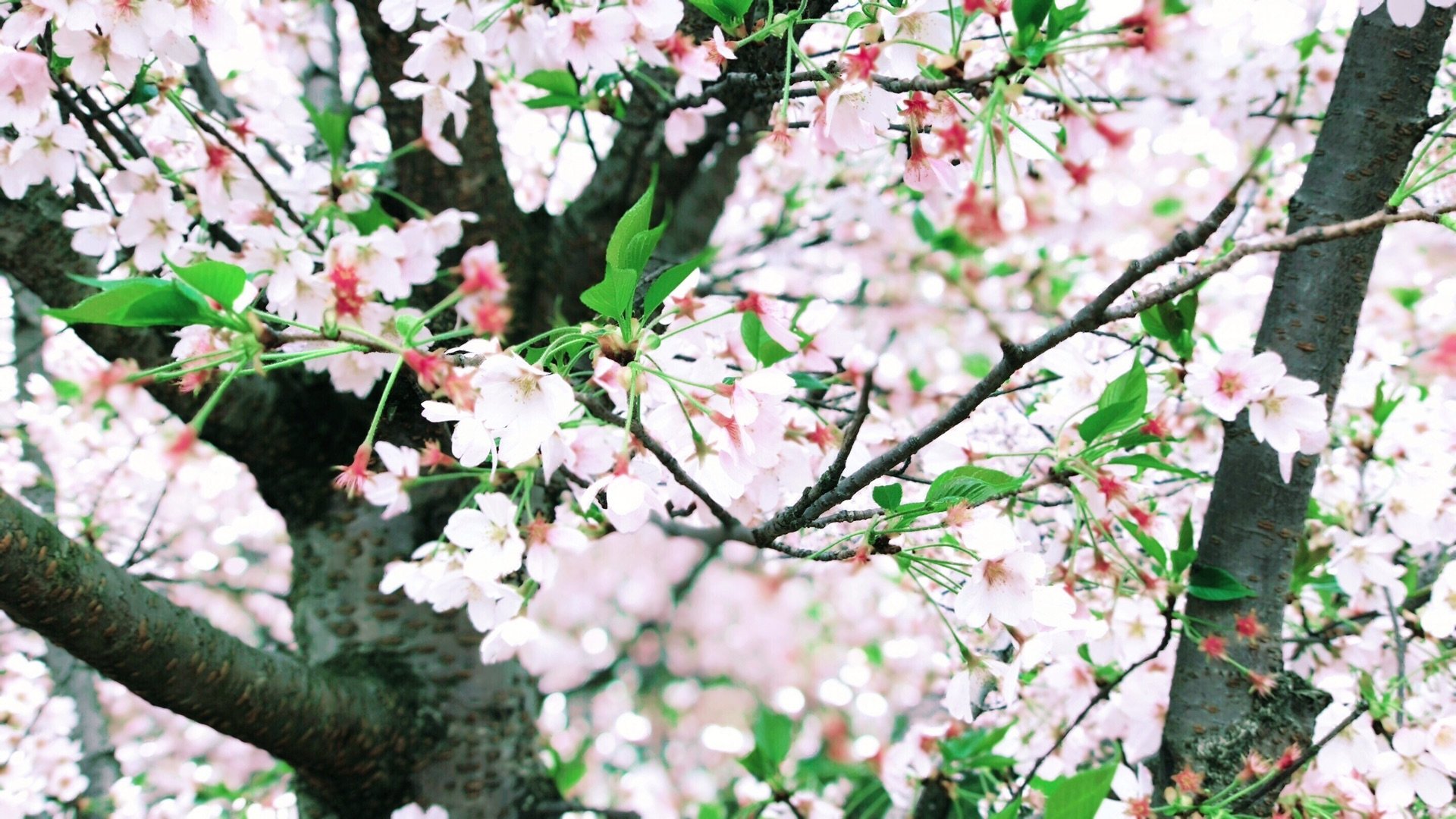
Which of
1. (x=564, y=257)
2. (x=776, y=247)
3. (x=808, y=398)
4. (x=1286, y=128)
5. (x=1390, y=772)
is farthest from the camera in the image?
(x=776, y=247)

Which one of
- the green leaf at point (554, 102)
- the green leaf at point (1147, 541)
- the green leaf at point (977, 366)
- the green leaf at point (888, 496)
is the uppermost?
the green leaf at point (977, 366)

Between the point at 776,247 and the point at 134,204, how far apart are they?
74.1 inches

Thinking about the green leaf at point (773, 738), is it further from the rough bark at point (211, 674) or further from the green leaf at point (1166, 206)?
the green leaf at point (1166, 206)

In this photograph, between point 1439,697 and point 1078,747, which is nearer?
point 1439,697

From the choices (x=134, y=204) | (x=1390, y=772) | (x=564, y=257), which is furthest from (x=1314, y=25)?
(x=134, y=204)

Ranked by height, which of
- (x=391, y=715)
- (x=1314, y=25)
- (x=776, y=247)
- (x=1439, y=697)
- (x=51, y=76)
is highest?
(x=776, y=247)

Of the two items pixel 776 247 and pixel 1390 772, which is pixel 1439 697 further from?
pixel 776 247

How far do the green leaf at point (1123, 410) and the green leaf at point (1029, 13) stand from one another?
0.32 metres

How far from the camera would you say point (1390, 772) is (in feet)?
3.33

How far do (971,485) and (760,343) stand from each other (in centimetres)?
24

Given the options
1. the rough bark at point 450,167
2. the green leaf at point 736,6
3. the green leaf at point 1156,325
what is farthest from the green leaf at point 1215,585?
the rough bark at point 450,167

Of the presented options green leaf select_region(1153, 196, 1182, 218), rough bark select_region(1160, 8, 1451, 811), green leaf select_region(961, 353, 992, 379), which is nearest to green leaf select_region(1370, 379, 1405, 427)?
rough bark select_region(1160, 8, 1451, 811)

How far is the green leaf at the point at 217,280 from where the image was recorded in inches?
23.9

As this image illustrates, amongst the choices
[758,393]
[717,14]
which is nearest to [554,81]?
[717,14]
